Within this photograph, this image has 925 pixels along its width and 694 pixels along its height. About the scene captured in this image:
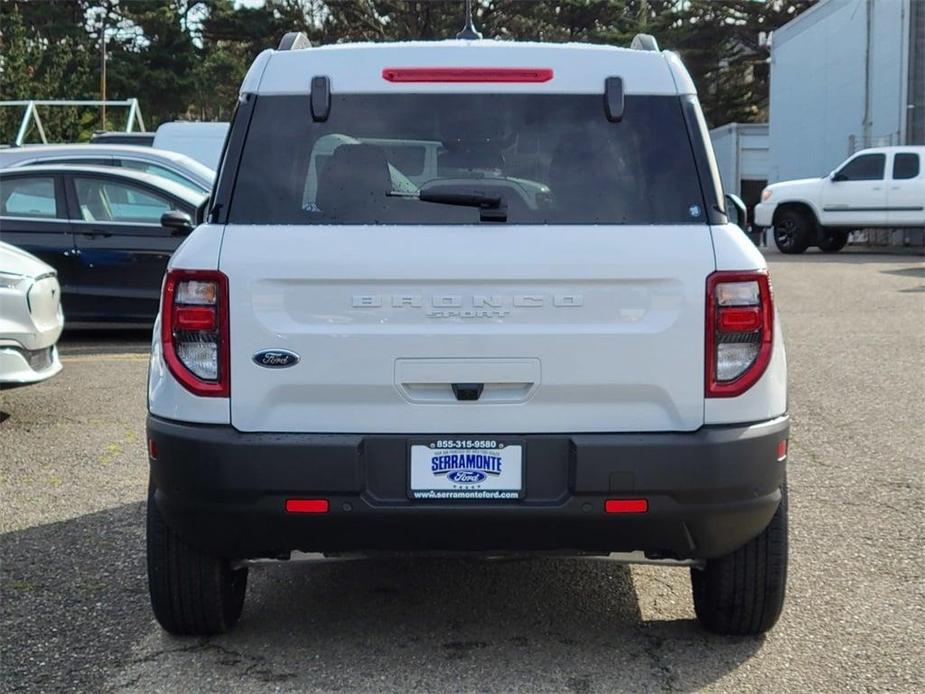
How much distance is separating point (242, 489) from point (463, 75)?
4.58ft

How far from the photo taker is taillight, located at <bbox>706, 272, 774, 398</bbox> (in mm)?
3484

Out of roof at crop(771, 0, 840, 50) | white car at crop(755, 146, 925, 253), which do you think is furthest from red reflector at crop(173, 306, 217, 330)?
roof at crop(771, 0, 840, 50)

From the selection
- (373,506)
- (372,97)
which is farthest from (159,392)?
(372,97)

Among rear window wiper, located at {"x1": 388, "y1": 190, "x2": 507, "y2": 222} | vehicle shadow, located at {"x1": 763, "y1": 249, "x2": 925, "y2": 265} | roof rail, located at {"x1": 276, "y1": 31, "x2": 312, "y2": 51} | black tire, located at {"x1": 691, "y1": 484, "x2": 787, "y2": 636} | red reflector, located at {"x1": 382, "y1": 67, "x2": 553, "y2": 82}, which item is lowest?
vehicle shadow, located at {"x1": 763, "y1": 249, "x2": 925, "y2": 265}

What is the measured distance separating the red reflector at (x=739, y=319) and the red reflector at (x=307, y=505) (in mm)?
1226

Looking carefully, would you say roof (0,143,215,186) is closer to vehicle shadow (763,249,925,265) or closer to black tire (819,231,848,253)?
vehicle shadow (763,249,925,265)

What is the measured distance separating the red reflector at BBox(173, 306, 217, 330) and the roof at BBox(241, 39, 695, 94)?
2.37ft

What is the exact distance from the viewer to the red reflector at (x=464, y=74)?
373cm

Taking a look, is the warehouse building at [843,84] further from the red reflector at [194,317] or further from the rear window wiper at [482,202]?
the red reflector at [194,317]

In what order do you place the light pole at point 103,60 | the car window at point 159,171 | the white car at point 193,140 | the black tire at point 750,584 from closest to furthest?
the black tire at point 750,584 < the car window at point 159,171 < the white car at point 193,140 < the light pole at point 103,60

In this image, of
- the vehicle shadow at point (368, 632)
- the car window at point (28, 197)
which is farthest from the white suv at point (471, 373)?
the car window at point (28, 197)

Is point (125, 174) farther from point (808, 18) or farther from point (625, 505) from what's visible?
point (808, 18)

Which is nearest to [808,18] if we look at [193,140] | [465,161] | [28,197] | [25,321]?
[193,140]

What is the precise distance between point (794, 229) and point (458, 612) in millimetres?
19968
